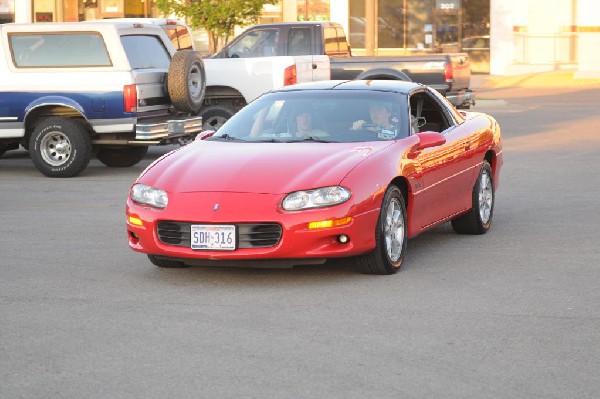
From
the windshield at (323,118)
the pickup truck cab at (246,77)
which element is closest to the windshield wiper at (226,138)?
the windshield at (323,118)

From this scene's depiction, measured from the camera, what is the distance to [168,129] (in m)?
16.7

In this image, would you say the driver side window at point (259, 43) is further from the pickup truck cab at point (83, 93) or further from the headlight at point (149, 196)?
the headlight at point (149, 196)

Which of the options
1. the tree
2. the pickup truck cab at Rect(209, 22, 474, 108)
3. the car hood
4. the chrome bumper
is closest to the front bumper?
the car hood

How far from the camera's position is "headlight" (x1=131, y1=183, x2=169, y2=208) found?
9.31 m

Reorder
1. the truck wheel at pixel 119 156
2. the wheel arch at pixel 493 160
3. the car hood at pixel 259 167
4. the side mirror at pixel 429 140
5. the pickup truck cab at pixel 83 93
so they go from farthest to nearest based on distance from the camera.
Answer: the truck wheel at pixel 119 156 < the pickup truck cab at pixel 83 93 < the wheel arch at pixel 493 160 < the side mirror at pixel 429 140 < the car hood at pixel 259 167

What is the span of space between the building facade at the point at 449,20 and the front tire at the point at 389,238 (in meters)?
34.1

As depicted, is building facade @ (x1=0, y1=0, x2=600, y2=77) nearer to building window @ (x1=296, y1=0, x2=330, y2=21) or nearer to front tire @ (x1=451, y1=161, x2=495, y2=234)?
building window @ (x1=296, y1=0, x2=330, y2=21)

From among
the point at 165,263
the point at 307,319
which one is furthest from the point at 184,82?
the point at 307,319

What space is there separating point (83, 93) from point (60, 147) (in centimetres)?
74

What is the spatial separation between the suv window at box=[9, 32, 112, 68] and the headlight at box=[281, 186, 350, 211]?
318 inches

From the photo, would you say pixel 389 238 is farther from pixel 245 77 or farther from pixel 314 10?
pixel 314 10

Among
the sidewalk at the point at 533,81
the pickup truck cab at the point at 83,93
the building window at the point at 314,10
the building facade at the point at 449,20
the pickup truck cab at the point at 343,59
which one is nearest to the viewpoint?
the pickup truck cab at the point at 83,93

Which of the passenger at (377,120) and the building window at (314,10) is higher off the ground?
the building window at (314,10)

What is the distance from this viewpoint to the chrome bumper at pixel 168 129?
53.8 feet
